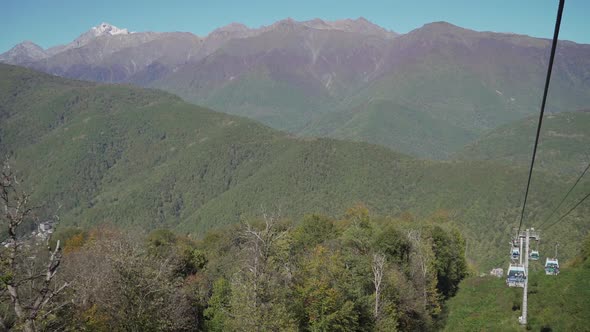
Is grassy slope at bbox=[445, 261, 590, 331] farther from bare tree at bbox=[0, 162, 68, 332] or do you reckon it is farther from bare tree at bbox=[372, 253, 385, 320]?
bare tree at bbox=[0, 162, 68, 332]

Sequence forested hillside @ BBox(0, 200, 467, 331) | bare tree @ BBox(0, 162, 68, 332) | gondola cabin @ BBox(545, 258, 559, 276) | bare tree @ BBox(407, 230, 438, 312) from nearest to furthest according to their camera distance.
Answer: bare tree @ BBox(0, 162, 68, 332)
forested hillside @ BBox(0, 200, 467, 331)
gondola cabin @ BBox(545, 258, 559, 276)
bare tree @ BBox(407, 230, 438, 312)

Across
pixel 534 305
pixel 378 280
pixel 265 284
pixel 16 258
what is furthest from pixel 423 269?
pixel 16 258

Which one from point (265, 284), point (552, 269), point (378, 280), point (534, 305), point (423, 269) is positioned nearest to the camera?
point (265, 284)

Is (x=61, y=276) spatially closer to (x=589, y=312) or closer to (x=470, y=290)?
(x=589, y=312)

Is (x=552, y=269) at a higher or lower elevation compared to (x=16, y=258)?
lower

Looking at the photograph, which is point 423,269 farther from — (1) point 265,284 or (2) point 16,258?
(2) point 16,258

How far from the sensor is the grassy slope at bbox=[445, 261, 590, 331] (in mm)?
39219

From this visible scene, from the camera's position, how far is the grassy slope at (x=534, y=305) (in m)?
39.2

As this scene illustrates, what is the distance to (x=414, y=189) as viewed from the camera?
179 metres

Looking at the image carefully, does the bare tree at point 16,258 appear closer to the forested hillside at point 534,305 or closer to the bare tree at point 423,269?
the forested hillside at point 534,305

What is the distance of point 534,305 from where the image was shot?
4622cm

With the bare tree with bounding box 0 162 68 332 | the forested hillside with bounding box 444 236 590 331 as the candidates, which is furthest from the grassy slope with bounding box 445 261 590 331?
the bare tree with bounding box 0 162 68 332

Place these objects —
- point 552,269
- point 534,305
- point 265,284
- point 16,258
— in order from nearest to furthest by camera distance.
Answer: point 16,258 < point 265,284 < point 534,305 < point 552,269

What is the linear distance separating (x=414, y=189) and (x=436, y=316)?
122 metres
